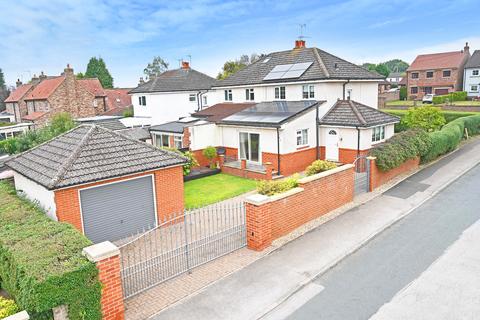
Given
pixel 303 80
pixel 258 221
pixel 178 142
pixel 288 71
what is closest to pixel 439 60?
pixel 288 71

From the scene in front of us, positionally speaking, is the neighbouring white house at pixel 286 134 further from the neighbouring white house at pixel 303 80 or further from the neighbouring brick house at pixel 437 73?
the neighbouring brick house at pixel 437 73

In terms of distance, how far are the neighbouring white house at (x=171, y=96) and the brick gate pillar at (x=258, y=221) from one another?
24936 mm

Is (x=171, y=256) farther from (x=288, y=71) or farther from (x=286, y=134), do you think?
(x=288, y=71)

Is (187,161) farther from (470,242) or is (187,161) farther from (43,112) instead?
(43,112)

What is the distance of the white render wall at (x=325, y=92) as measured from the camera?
79.3 ft

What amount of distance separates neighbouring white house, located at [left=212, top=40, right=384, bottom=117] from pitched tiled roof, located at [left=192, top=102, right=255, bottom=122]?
2.00ft

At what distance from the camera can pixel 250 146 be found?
23766mm

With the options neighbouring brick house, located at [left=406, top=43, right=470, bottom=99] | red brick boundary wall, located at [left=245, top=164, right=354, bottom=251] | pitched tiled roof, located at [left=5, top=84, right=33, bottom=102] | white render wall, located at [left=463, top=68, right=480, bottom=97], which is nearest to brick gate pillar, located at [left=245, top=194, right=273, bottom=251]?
red brick boundary wall, located at [left=245, top=164, right=354, bottom=251]

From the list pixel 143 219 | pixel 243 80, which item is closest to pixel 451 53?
pixel 243 80

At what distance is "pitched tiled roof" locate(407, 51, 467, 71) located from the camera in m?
59.1

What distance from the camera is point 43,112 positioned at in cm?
4866

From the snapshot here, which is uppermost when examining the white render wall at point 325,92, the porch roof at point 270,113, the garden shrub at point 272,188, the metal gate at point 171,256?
the white render wall at point 325,92

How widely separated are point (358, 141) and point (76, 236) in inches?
678

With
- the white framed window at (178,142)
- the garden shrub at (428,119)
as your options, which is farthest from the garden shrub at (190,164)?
the garden shrub at (428,119)
